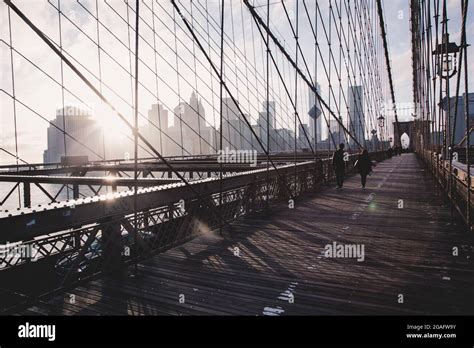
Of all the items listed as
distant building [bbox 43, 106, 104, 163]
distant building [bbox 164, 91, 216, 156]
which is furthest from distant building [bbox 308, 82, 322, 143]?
distant building [bbox 43, 106, 104, 163]

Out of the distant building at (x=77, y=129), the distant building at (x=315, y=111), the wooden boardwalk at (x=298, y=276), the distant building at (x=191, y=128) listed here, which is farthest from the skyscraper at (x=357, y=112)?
the wooden boardwalk at (x=298, y=276)

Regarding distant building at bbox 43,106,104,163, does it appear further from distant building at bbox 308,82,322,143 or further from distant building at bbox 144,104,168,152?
distant building at bbox 308,82,322,143

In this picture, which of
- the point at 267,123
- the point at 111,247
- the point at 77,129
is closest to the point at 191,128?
the point at 267,123

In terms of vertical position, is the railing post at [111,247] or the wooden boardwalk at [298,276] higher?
the railing post at [111,247]

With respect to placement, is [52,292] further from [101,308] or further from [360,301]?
[360,301]

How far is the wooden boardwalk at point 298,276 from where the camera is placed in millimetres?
3488

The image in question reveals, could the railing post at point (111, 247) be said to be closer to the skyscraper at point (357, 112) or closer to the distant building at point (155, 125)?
the distant building at point (155, 125)

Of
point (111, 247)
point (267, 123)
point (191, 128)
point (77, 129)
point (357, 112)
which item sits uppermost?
point (77, 129)

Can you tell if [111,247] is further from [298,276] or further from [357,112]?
[357,112]

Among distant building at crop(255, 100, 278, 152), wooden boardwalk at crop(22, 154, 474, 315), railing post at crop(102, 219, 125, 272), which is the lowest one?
wooden boardwalk at crop(22, 154, 474, 315)

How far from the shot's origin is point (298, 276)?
432 centimetres

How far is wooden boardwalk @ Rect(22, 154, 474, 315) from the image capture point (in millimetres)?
3488
